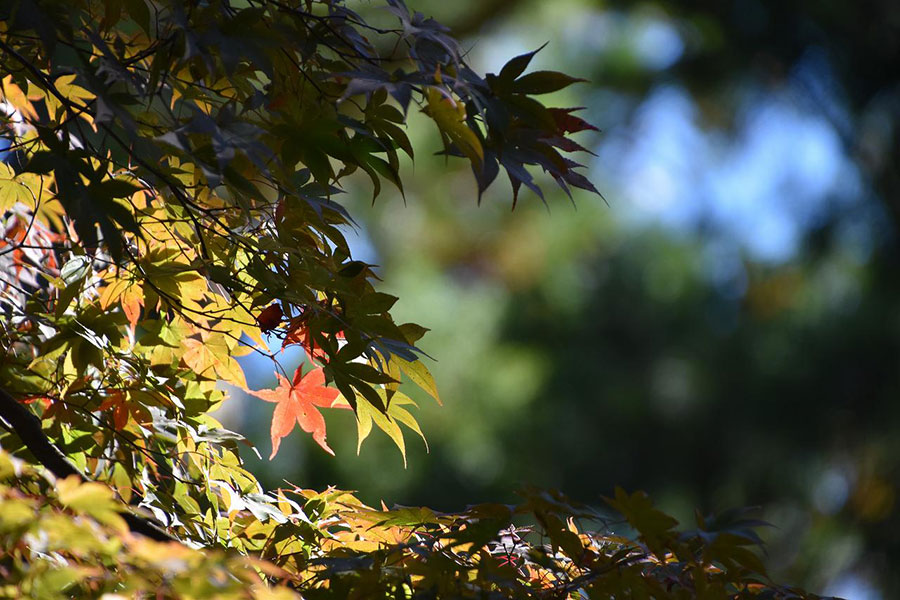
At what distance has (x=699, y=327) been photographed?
4953 mm

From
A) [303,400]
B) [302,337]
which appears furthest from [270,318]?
[303,400]

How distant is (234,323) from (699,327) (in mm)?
4396

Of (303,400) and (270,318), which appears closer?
(270,318)

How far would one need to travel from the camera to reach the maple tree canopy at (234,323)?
58 centimetres

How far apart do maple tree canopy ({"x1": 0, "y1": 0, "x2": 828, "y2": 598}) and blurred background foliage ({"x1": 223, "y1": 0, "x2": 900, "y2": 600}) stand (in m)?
3.55

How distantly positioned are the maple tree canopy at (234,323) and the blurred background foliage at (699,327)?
3545 millimetres

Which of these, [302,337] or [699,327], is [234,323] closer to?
[302,337]

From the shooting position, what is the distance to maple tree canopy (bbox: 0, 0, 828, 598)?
0.58 metres

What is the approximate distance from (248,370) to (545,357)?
169 centimetres

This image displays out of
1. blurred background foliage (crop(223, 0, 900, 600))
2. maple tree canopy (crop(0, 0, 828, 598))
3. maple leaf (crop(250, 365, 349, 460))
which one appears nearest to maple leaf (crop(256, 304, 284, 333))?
maple tree canopy (crop(0, 0, 828, 598))

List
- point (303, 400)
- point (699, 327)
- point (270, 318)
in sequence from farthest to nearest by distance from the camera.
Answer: point (699, 327) → point (303, 400) → point (270, 318)

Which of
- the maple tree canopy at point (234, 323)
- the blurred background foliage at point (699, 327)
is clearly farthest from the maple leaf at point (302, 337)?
the blurred background foliage at point (699, 327)

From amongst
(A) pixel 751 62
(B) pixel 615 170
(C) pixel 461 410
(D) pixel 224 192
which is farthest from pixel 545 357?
(D) pixel 224 192

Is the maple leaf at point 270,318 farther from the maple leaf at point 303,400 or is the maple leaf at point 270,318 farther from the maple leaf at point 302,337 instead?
the maple leaf at point 303,400
